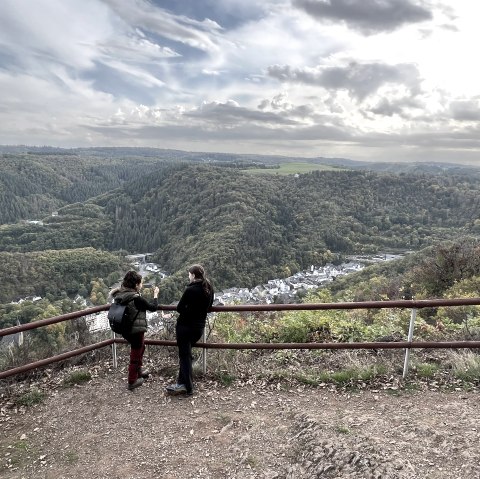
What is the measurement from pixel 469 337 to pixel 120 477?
5487 millimetres

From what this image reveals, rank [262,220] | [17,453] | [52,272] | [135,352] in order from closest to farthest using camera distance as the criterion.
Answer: [17,453]
[135,352]
[52,272]
[262,220]

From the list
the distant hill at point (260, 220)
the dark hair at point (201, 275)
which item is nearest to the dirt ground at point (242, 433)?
the dark hair at point (201, 275)

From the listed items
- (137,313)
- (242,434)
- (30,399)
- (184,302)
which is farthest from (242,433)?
(30,399)

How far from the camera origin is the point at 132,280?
493cm

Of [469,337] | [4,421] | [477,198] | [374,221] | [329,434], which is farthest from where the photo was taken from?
[374,221]

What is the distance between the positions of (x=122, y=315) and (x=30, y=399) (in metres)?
1.66

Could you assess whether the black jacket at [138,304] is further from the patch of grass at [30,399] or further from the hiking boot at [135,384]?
the patch of grass at [30,399]

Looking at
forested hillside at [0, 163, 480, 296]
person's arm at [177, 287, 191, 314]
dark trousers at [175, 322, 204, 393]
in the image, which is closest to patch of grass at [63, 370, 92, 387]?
dark trousers at [175, 322, 204, 393]

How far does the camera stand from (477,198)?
104688mm

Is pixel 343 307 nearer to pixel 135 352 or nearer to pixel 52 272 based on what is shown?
pixel 135 352

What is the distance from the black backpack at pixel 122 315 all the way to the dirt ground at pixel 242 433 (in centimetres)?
95

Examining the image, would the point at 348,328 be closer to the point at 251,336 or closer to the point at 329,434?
the point at 251,336

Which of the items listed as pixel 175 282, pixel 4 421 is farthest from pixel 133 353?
pixel 175 282

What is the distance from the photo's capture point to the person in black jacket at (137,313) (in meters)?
4.84
